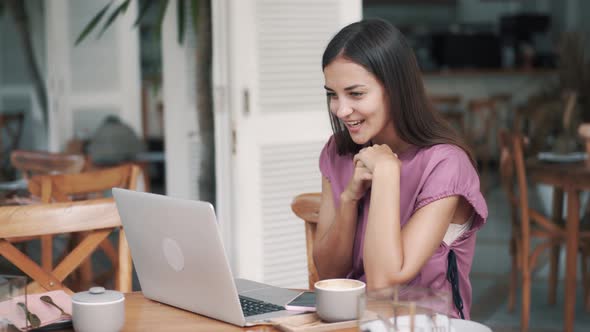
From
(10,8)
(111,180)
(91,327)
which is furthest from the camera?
(10,8)

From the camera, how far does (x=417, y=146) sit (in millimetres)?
1935

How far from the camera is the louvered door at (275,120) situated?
3.60 metres

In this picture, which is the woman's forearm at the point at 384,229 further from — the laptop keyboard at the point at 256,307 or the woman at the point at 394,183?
the laptop keyboard at the point at 256,307

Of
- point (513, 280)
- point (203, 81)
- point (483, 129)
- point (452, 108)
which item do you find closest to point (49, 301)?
point (203, 81)

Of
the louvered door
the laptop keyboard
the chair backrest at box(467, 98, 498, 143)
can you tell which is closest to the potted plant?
the chair backrest at box(467, 98, 498, 143)

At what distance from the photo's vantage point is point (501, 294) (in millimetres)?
4602

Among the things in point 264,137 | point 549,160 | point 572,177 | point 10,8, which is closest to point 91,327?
point 264,137

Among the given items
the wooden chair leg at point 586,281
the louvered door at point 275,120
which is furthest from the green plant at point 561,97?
the louvered door at point 275,120

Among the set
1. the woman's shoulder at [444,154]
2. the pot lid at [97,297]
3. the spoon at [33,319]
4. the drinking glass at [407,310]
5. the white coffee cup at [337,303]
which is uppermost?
the woman's shoulder at [444,154]

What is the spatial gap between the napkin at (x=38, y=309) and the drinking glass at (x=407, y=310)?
577 mm

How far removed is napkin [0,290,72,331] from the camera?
1.40 meters

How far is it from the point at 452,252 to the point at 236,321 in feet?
2.00

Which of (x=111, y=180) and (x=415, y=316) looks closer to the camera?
(x=415, y=316)

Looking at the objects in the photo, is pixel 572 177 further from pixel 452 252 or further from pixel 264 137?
pixel 452 252
